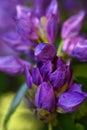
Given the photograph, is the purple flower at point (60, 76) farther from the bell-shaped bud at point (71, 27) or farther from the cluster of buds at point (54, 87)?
the bell-shaped bud at point (71, 27)

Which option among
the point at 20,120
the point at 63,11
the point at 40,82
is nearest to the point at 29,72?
the point at 40,82

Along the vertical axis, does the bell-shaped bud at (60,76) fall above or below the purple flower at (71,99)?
above

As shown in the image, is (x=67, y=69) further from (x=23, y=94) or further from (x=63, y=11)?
(x=63, y=11)

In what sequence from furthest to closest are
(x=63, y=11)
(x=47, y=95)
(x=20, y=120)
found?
1. (x=63, y=11)
2. (x=20, y=120)
3. (x=47, y=95)

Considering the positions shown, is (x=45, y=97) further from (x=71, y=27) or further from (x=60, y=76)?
(x=71, y=27)

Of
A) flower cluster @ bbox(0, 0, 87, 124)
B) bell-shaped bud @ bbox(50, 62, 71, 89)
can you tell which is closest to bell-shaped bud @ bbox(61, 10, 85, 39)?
flower cluster @ bbox(0, 0, 87, 124)

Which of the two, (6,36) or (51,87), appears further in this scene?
(6,36)

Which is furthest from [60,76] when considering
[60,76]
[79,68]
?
[79,68]

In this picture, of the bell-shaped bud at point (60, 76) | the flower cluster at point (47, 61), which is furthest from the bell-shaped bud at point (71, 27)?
the bell-shaped bud at point (60, 76)
